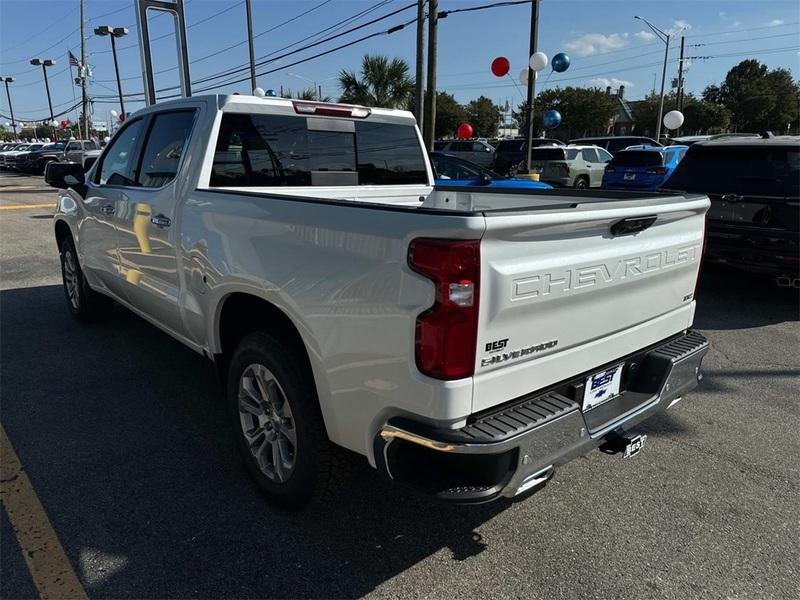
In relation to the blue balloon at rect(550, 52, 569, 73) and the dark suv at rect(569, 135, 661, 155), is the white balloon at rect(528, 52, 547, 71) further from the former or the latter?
the dark suv at rect(569, 135, 661, 155)

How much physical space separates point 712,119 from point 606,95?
10767 mm

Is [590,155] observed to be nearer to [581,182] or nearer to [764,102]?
[581,182]

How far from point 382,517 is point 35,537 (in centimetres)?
155

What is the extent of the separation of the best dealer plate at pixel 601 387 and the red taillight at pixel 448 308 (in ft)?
2.50

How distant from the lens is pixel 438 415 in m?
1.91

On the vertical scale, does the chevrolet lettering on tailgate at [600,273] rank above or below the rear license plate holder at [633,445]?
above

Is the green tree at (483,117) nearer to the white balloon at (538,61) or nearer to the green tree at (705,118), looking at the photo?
the green tree at (705,118)

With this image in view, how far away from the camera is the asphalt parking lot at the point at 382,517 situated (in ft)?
7.64

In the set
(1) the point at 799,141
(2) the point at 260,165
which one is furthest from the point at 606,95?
(2) the point at 260,165

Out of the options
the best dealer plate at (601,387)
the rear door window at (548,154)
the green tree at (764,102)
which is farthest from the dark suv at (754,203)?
the green tree at (764,102)

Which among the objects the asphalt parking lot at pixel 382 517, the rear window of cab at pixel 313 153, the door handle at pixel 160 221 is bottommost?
the asphalt parking lot at pixel 382 517

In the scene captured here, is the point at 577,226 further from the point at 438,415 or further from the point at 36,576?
the point at 36,576

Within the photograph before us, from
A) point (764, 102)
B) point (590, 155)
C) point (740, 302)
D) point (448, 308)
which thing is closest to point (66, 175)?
point (448, 308)

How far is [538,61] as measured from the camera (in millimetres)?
14867
